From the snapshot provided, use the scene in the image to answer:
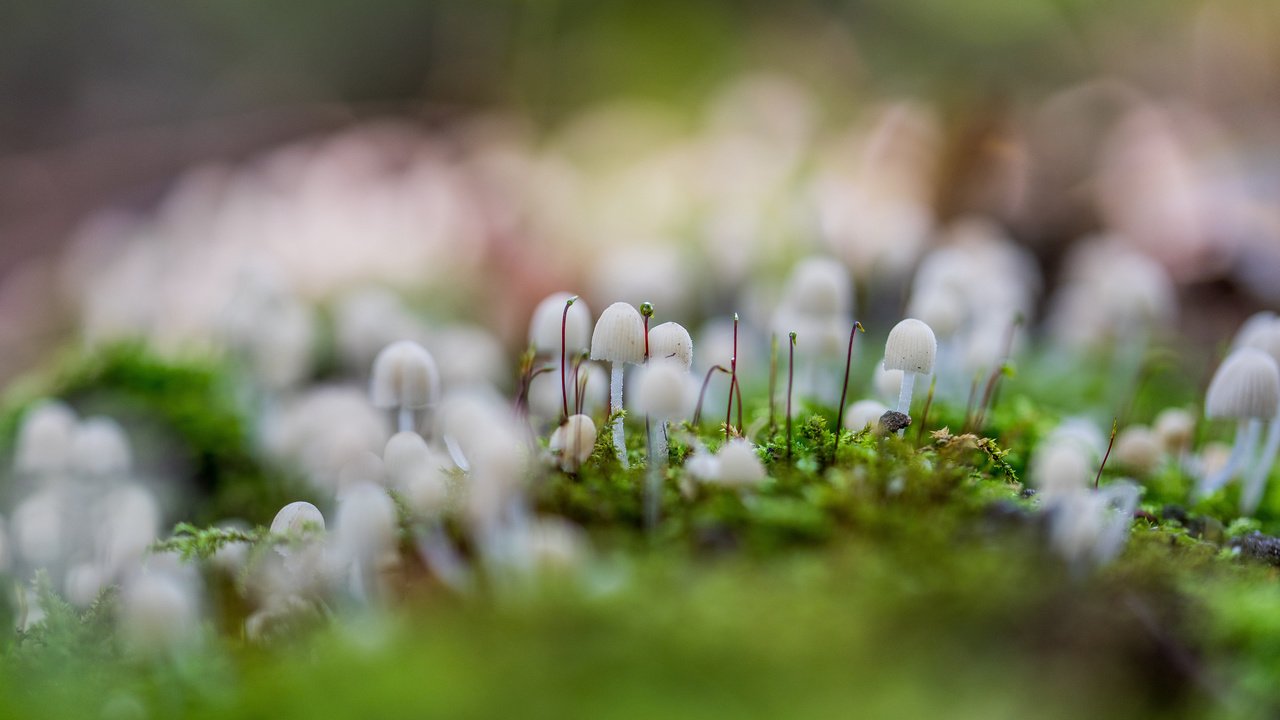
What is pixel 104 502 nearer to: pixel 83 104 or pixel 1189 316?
pixel 1189 316

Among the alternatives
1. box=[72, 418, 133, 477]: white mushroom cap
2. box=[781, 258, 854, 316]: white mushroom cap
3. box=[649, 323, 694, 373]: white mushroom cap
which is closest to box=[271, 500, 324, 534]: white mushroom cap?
box=[649, 323, 694, 373]: white mushroom cap

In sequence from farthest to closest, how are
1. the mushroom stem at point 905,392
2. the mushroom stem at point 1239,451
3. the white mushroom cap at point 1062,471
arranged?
the mushroom stem at point 1239,451 → the mushroom stem at point 905,392 → the white mushroom cap at point 1062,471

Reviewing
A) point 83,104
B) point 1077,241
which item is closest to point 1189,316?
point 1077,241

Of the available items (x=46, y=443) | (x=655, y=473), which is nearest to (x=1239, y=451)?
(x=655, y=473)

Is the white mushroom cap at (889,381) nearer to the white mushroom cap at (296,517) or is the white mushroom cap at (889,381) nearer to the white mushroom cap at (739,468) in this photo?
the white mushroom cap at (739,468)

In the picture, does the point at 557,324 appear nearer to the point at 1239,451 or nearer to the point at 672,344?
the point at 672,344

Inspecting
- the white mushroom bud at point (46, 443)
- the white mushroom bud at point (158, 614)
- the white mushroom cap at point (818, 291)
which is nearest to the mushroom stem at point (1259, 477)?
the white mushroom cap at point (818, 291)
